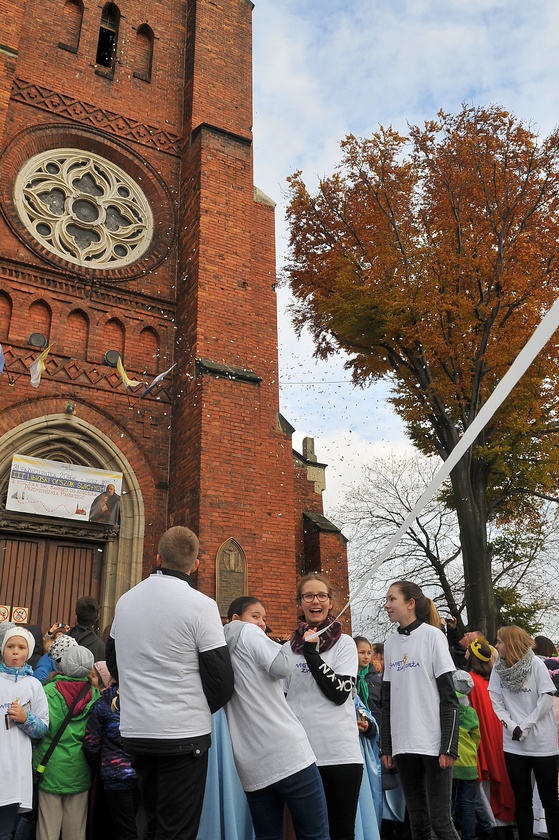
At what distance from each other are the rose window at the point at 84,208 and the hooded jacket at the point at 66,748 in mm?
8799

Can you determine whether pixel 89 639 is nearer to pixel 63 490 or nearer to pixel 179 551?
pixel 179 551

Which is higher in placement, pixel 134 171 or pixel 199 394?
pixel 134 171

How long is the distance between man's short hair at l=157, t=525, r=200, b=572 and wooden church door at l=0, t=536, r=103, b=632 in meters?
7.79

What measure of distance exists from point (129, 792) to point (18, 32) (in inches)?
487

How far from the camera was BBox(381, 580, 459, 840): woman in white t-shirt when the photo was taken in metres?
3.95

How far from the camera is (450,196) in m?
12.6

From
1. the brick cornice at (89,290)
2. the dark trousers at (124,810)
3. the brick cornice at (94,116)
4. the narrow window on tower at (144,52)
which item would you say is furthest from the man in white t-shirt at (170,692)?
the narrow window on tower at (144,52)

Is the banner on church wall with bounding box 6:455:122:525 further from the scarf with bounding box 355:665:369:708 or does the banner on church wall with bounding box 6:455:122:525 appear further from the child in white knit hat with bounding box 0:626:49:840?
the child in white knit hat with bounding box 0:626:49:840

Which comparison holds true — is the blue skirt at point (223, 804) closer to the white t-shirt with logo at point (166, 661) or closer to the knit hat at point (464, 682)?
the white t-shirt with logo at point (166, 661)

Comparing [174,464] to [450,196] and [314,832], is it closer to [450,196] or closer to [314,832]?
[450,196]

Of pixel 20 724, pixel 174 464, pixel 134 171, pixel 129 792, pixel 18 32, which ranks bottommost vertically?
pixel 129 792

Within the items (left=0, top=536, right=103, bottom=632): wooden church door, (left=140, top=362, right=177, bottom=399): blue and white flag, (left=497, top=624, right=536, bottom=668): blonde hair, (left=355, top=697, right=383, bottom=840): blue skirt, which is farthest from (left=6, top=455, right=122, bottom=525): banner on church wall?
(left=497, top=624, right=536, bottom=668): blonde hair

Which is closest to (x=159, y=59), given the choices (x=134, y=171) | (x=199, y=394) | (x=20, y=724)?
(x=134, y=171)

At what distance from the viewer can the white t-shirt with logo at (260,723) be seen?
10.2ft
